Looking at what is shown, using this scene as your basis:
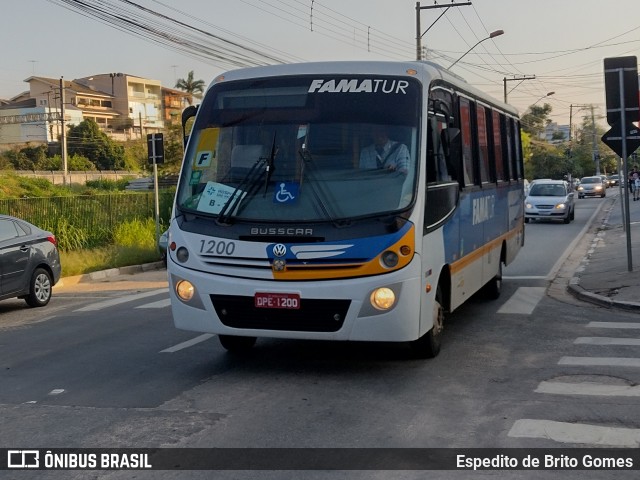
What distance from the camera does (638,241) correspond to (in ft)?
68.2

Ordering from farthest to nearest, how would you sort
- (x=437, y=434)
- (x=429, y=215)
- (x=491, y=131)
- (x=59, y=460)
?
(x=491, y=131) → (x=429, y=215) → (x=437, y=434) → (x=59, y=460)

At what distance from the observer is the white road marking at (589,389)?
6953 mm

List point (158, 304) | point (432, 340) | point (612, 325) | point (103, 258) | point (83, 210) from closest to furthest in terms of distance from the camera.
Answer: point (432, 340), point (612, 325), point (158, 304), point (103, 258), point (83, 210)

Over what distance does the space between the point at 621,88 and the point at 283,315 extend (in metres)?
9.11

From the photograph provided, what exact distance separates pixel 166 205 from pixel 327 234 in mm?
21594

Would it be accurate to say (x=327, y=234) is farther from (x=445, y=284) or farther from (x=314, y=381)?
(x=445, y=284)

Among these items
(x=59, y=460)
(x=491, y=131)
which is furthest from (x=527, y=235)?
(x=59, y=460)

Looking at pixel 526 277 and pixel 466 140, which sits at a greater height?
pixel 466 140

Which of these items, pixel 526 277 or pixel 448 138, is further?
pixel 526 277

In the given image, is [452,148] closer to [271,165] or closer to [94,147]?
[271,165]

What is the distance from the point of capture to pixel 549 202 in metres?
31.8

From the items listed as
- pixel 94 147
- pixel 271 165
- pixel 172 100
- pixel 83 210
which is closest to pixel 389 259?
pixel 271 165

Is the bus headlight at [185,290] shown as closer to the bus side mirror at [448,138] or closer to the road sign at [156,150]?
the bus side mirror at [448,138]

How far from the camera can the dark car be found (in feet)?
42.2
